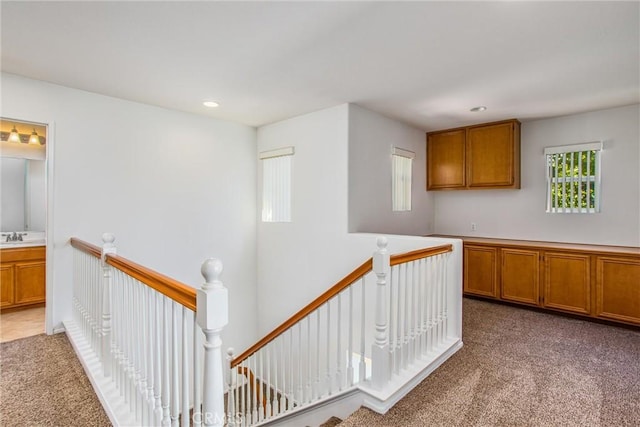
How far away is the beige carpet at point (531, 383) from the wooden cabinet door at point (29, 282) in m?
4.39

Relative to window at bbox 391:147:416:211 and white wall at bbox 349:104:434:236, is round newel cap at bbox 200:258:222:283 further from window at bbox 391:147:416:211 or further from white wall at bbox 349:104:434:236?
window at bbox 391:147:416:211

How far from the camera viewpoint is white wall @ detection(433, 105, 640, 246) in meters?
3.74

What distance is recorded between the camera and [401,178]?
15.1 ft

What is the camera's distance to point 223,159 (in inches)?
175

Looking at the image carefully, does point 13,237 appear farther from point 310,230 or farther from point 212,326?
point 212,326

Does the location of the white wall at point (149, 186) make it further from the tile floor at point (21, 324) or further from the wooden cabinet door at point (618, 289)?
the wooden cabinet door at point (618, 289)

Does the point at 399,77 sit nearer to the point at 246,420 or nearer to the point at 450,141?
the point at 450,141

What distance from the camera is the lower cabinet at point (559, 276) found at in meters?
3.32

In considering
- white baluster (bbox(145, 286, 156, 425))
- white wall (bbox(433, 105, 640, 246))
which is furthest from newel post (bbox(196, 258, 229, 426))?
white wall (bbox(433, 105, 640, 246))

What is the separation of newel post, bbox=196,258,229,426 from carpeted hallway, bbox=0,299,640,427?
1.07 metres

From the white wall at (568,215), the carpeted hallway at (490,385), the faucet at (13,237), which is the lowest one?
the carpeted hallway at (490,385)

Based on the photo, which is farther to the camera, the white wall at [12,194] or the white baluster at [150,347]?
the white wall at [12,194]

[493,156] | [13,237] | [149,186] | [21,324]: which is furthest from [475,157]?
[13,237]

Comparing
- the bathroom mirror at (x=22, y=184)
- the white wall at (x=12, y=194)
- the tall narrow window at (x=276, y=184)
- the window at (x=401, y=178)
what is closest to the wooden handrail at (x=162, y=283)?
the tall narrow window at (x=276, y=184)
